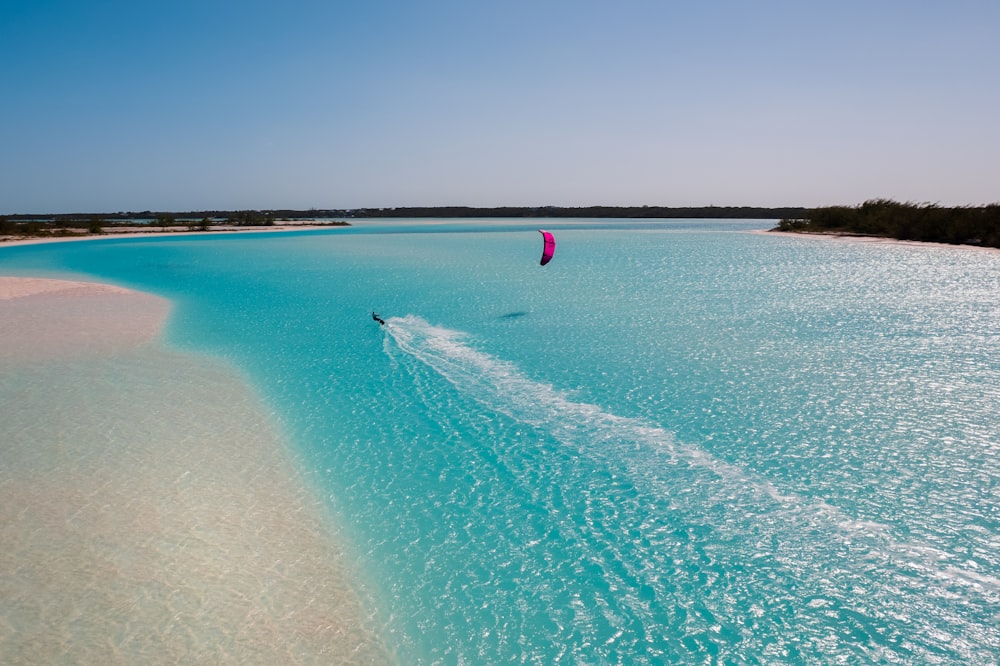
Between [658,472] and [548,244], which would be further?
[548,244]

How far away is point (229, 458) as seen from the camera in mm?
7164

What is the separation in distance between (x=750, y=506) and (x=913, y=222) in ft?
153

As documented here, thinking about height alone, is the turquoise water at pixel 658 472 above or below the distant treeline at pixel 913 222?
below

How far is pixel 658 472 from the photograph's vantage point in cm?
673

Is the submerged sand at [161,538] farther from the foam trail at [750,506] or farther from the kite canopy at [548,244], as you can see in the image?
the kite canopy at [548,244]

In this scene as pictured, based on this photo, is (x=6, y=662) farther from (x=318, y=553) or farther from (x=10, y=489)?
(x=10, y=489)

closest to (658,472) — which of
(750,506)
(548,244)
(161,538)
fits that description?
(750,506)

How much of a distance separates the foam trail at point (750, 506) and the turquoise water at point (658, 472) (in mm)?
25

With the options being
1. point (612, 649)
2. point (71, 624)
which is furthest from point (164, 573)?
point (612, 649)

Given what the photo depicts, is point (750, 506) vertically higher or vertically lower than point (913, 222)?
lower

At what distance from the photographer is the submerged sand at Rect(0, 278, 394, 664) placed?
4.14 metres

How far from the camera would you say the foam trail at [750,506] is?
472cm

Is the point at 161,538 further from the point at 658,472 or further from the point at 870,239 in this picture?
the point at 870,239

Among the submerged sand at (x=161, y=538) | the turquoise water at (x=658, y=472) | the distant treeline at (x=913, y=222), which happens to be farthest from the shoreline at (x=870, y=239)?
the submerged sand at (x=161, y=538)
